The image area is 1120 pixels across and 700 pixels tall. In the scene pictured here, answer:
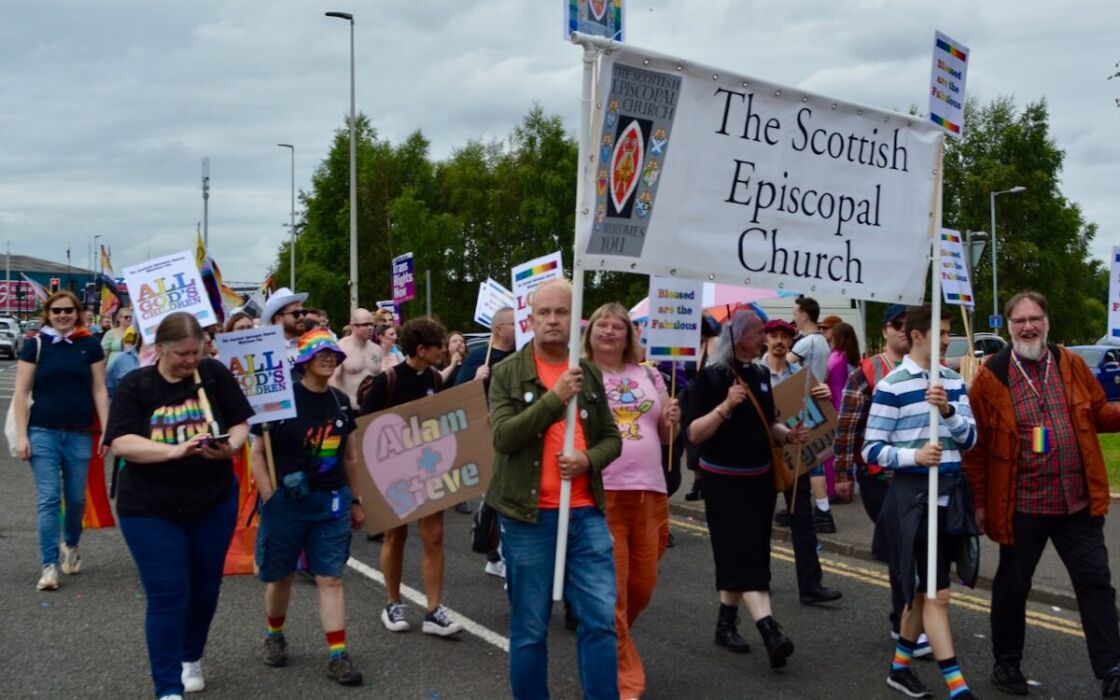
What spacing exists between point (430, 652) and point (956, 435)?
289 centimetres

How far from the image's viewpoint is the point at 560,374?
4777 millimetres

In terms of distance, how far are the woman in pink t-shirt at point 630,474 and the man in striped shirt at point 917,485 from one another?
A: 1037mm

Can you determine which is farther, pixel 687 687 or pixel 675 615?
pixel 675 615

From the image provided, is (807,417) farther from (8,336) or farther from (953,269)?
(8,336)

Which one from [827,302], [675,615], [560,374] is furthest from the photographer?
[827,302]

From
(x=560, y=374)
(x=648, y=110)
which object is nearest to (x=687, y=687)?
(x=560, y=374)

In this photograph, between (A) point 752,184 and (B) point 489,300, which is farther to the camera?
(B) point 489,300

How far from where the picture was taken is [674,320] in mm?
7488

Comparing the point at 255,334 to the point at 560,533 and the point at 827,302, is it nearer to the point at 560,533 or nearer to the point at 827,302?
the point at 560,533

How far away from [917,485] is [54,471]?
217 inches

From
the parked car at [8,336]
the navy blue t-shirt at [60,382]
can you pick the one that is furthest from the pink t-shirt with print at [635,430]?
the parked car at [8,336]

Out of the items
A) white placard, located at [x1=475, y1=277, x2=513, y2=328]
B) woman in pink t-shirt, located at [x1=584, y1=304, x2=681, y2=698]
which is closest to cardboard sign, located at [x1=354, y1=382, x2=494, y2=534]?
woman in pink t-shirt, located at [x1=584, y1=304, x2=681, y2=698]

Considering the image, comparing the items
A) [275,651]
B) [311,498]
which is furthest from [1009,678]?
[275,651]

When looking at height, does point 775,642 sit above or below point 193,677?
above
